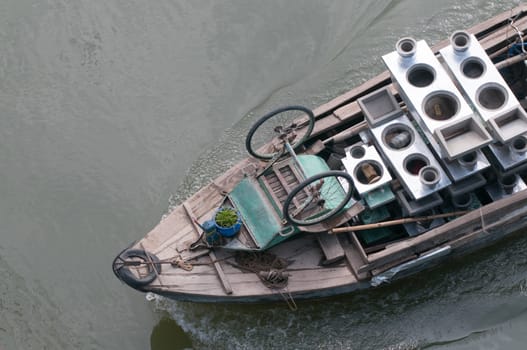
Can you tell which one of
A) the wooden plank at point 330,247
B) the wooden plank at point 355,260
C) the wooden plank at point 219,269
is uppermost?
the wooden plank at point 219,269

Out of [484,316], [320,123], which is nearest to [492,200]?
[484,316]

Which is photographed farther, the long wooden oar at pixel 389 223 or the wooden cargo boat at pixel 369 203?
the long wooden oar at pixel 389 223

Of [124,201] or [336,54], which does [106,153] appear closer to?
[124,201]

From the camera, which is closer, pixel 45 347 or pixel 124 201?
pixel 45 347

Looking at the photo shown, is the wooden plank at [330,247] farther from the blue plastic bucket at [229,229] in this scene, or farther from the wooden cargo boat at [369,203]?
the blue plastic bucket at [229,229]

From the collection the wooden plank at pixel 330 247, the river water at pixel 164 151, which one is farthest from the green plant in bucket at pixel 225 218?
the river water at pixel 164 151

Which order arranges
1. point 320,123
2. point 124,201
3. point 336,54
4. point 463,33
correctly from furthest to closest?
point 336,54 → point 124,201 → point 320,123 → point 463,33
